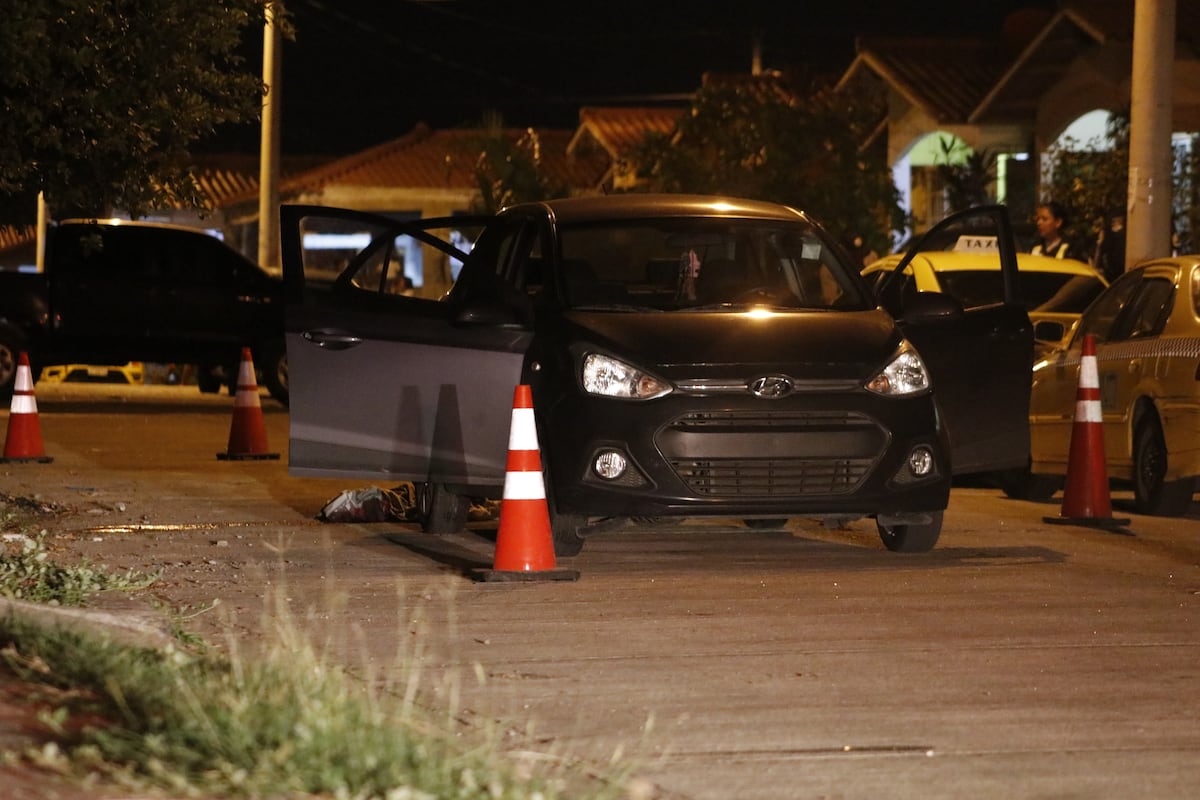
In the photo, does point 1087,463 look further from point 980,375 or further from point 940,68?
point 940,68

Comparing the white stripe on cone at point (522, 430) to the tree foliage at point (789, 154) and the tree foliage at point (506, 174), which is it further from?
the tree foliage at point (506, 174)

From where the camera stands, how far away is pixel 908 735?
20.6 ft

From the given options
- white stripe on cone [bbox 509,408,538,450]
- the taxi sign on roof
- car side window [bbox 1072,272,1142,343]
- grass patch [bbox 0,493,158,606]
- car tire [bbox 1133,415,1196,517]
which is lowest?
grass patch [bbox 0,493,158,606]

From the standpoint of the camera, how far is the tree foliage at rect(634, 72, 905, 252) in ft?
131

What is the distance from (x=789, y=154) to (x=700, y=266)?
1233 inches

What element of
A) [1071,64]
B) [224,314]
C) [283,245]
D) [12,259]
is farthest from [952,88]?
[12,259]

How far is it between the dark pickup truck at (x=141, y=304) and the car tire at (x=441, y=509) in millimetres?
12940

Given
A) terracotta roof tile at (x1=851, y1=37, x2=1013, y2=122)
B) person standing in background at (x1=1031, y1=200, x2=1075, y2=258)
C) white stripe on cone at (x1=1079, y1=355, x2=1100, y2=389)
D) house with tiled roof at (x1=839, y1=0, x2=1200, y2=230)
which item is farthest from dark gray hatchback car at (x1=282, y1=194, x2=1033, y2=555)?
terracotta roof tile at (x1=851, y1=37, x2=1013, y2=122)

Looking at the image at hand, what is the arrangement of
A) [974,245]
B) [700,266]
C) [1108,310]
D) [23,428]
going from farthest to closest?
1. [974,245]
2. [23,428]
3. [1108,310]
4. [700,266]

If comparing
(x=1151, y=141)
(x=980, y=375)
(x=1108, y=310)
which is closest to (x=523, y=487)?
(x=980, y=375)

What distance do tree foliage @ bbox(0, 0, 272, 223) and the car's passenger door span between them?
1.61m

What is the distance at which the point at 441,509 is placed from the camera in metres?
11.5

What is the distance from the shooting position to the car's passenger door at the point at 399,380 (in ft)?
34.2

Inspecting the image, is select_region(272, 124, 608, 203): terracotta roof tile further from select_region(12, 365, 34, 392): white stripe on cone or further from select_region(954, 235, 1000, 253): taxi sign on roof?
select_region(12, 365, 34, 392): white stripe on cone
